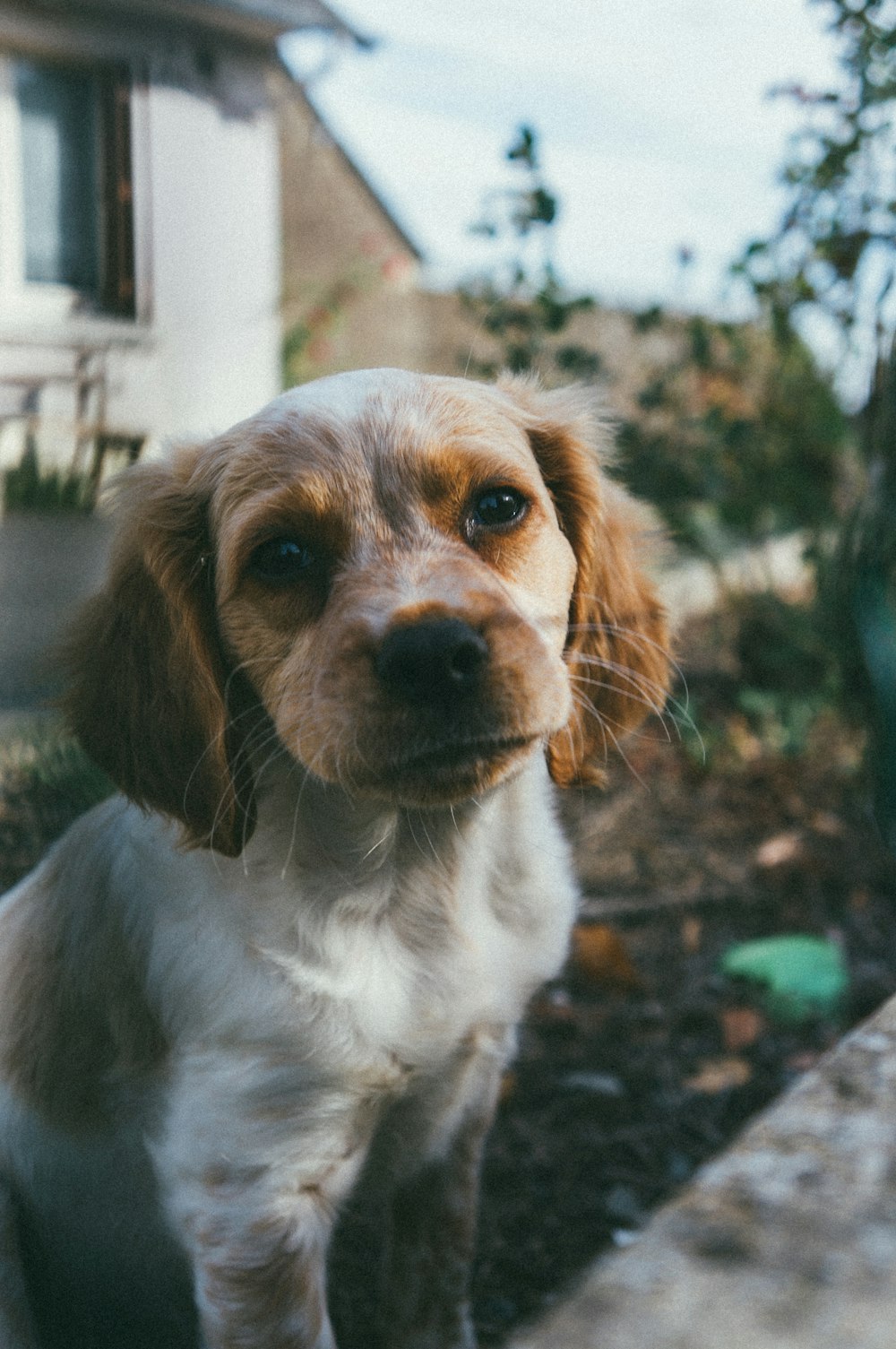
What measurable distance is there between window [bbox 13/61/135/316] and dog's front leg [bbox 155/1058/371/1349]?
1.42m

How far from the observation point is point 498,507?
5.86 ft

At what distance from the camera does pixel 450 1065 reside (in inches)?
69.9

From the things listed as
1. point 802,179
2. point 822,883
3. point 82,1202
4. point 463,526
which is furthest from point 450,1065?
point 802,179

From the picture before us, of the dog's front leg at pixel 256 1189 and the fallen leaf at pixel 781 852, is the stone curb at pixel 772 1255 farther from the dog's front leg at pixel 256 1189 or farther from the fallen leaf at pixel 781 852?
the fallen leaf at pixel 781 852

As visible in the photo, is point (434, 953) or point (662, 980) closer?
point (434, 953)

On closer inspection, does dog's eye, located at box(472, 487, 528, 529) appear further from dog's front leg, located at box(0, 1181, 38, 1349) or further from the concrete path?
dog's front leg, located at box(0, 1181, 38, 1349)

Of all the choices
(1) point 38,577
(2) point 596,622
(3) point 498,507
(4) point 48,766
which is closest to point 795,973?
(2) point 596,622

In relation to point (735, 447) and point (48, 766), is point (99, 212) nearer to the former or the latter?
point (48, 766)

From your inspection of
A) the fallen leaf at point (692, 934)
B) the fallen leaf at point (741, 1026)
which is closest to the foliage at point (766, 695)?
the fallen leaf at point (692, 934)

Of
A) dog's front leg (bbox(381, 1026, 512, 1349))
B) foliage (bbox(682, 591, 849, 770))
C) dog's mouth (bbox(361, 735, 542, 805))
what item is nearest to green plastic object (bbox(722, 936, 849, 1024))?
foliage (bbox(682, 591, 849, 770))

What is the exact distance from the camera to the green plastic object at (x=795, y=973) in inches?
121

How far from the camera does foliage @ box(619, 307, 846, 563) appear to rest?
4.54 m

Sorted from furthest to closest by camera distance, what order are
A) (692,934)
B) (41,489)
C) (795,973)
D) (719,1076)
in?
(692,934) < (795,973) < (719,1076) < (41,489)

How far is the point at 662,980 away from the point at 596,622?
1.69 metres
